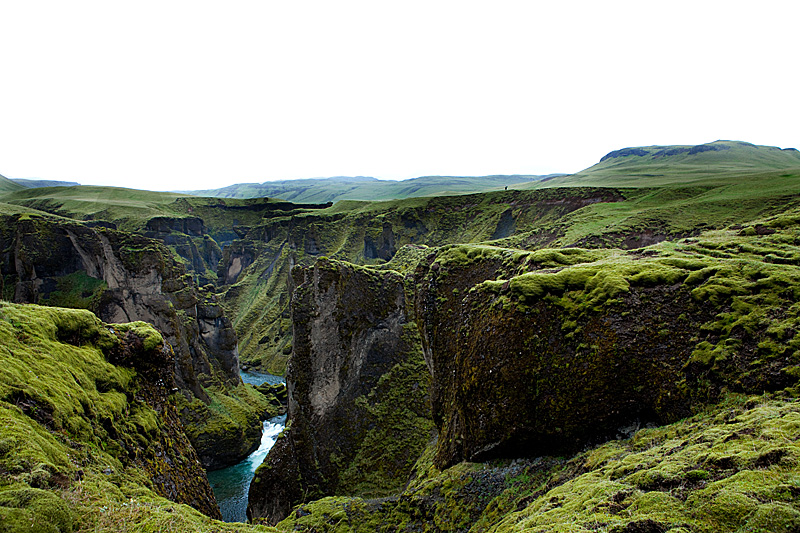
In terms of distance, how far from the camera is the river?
47403 mm

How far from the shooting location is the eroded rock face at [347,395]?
119ft

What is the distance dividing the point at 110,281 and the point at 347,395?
46.9 m

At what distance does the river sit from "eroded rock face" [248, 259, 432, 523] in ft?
45.3

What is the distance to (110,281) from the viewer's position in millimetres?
61688

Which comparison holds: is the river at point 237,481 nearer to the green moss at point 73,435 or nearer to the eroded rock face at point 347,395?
the eroded rock face at point 347,395

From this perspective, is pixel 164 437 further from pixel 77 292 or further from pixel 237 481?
pixel 77 292

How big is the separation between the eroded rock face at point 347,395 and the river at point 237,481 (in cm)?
1382

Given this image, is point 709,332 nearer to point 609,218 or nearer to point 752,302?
point 752,302

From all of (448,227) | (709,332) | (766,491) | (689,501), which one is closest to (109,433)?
(689,501)

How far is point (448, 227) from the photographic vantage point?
135750 millimetres

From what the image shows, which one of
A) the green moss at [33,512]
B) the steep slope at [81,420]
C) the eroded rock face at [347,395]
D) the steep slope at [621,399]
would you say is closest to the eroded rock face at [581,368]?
the steep slope at [621,399]

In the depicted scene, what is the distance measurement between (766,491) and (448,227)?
130 meters

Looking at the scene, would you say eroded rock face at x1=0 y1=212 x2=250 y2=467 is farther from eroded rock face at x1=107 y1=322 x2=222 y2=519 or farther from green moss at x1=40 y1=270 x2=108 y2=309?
eroded rock face at x1=107 y1=322 x2=222 y2=519

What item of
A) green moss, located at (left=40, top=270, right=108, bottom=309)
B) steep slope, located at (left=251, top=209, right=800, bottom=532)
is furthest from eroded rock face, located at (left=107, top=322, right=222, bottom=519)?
green moss, located at (left=40, top=270, right=108, bottom=309)
